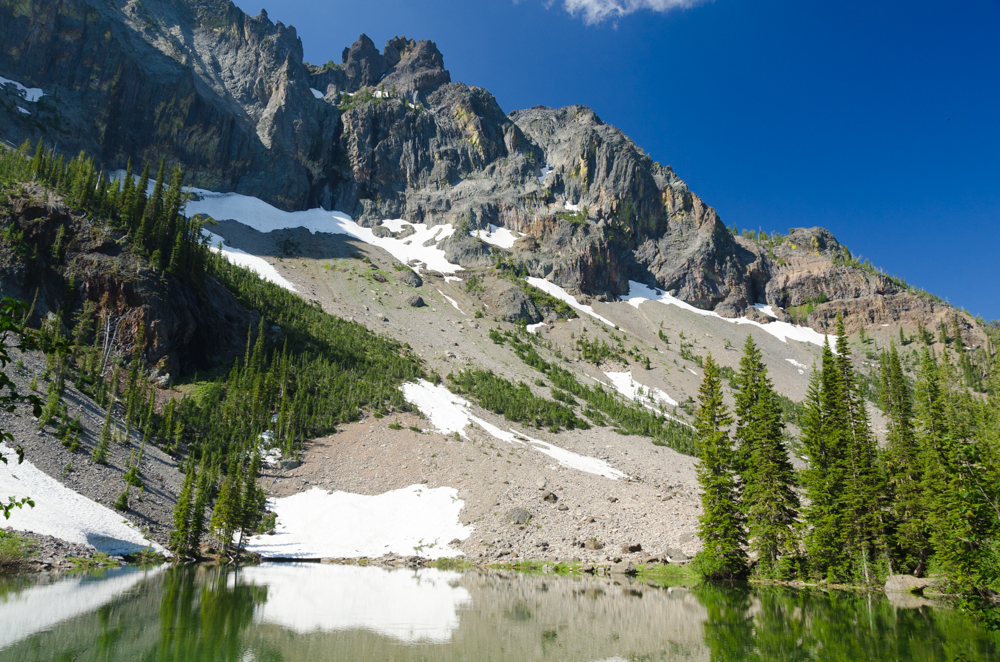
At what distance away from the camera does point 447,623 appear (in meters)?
19.0

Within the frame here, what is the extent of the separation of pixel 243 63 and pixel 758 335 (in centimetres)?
16443

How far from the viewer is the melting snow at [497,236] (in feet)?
477

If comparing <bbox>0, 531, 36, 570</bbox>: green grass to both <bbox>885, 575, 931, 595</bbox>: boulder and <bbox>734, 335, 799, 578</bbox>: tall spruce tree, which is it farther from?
<bbox>885, 575, 931, 595</bbox>: boulder

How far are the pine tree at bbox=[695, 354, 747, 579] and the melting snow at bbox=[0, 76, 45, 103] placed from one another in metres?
143

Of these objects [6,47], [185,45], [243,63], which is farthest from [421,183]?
[6,47]

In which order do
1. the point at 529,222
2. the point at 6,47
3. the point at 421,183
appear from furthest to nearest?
1. the point at 421,183
2. the point at 529,222
3. the point at 6,47

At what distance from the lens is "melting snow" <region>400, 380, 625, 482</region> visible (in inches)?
2275

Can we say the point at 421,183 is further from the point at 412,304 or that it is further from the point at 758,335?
the point at 758,335

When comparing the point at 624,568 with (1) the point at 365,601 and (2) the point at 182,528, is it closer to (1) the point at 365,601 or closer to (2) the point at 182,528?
(1) the point at 365,601

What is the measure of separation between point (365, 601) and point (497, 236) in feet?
427

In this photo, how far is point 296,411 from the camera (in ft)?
188

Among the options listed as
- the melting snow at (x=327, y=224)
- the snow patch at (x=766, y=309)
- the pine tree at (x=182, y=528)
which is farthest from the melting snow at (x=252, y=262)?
the snow patch at (x=766, y=309)

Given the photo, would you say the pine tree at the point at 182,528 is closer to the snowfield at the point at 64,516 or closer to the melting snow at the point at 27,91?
the snowfield at the point at 64,516

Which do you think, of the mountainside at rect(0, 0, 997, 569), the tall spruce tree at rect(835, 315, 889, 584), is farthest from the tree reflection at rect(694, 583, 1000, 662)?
the mountainside at rect(0, 0, 997, 569)
